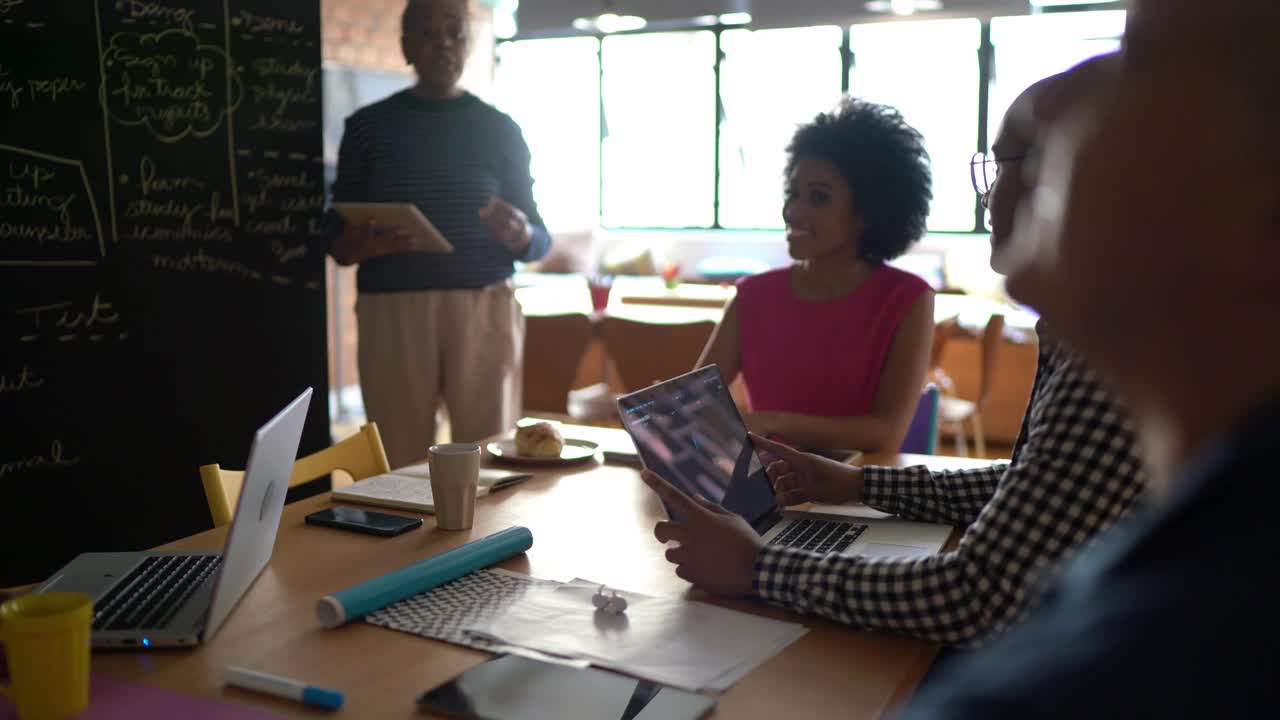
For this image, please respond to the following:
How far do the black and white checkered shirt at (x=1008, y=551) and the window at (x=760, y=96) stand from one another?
24.7 ft

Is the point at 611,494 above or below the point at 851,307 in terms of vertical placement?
below

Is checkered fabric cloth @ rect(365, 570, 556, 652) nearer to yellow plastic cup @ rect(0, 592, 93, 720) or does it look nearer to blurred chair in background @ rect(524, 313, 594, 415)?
yellow plastic cup @ rect(0, 592, 93, 720)

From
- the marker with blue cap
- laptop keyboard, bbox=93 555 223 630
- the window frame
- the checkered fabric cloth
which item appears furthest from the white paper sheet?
the window frame

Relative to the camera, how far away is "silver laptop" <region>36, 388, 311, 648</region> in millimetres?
1099

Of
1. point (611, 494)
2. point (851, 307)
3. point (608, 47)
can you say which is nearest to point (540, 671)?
point (611, 494)

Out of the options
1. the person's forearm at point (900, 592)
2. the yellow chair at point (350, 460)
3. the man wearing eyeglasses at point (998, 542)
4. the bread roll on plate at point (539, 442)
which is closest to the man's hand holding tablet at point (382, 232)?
the yellow chair at point (350, 460)

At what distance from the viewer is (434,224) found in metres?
2.96

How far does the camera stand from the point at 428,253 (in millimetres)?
2945

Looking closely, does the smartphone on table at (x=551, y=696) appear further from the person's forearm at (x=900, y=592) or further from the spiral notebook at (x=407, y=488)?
the spiral notebook at (x=407, y=488)

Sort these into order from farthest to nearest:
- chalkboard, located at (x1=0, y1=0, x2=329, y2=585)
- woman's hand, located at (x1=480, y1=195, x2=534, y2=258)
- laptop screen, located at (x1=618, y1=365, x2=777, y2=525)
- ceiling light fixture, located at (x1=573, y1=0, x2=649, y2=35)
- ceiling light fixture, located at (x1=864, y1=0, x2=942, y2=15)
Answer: ceiling light fixture, located at (x1=573, y1=0, x2=649, y2=35), ceiling light fixture, located at (x1=864, y1=0, x2=942, y2=15), woman's hand, located at (x1=480, y1=195, x2=534, y2=258), chalkboard, located at (x1=0, y1=0, x2=329, y2=585), laptop screen, located at (x1=618, y1=365, x2=777, y2=525)

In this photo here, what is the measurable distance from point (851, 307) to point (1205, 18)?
1995 mm

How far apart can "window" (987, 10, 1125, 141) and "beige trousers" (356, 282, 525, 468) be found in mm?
5884

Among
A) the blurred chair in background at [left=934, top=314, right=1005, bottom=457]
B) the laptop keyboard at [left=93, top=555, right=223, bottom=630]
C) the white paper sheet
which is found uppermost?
the laptop keyboard at [left=93, top=555, right=223, bottom=630]

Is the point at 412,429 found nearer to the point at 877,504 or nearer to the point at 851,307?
the point at 851,307
